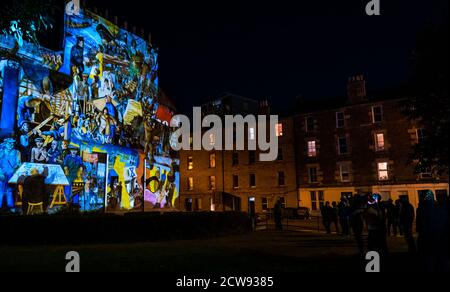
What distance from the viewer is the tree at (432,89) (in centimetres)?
916

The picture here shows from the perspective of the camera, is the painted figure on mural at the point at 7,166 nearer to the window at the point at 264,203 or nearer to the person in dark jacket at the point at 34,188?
the person in dark jacket at the point at 34,188

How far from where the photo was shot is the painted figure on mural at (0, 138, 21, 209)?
80.8 feet

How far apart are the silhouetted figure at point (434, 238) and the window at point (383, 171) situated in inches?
1259

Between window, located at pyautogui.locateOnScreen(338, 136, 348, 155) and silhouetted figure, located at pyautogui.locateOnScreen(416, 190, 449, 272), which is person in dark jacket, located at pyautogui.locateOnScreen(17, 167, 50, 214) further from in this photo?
window, located at pyautogui.locateOnScreen(338, 136, 348, 155)

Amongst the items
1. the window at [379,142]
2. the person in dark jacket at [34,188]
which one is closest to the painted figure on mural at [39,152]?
the person in dark jacket at [34,188]

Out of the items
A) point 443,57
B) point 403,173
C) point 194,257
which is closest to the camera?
point 443,57

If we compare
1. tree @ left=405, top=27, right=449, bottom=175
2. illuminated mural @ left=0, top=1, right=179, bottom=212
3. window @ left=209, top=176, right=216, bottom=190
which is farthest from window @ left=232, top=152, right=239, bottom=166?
tree @ left=405, top=27, right=449, bottom=175

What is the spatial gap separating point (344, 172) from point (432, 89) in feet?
102

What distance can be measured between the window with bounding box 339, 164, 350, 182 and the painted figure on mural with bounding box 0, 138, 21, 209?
101ft

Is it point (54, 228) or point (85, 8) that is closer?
point (54, 228)

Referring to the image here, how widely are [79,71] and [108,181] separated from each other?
10099mm

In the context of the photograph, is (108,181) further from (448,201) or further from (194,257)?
(448,201)
